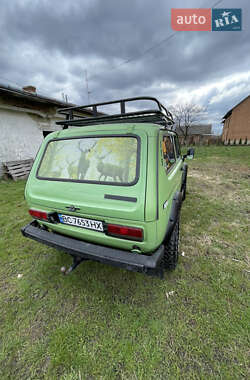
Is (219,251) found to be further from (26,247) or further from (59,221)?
(26,247)

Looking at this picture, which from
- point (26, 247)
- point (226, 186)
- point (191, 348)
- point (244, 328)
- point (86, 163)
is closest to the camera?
point (191, 348)

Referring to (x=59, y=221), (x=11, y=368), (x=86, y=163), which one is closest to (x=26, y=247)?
(x=59, y=221)

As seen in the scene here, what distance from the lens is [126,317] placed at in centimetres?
152

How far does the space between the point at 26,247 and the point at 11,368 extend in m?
1.60

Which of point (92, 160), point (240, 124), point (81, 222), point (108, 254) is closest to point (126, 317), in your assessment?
point (108, 254)

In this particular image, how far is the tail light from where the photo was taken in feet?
4.20

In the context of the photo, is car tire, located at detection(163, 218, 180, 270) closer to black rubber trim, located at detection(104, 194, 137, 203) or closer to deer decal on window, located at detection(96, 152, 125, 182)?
black rubber trim, located at detection(104, 194, 137, 203)

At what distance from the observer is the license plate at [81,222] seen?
145cm

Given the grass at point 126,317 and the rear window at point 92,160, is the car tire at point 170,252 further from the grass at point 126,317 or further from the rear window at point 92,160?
the rear window at point 92,160

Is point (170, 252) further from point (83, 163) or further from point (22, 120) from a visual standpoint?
point (22, 120)

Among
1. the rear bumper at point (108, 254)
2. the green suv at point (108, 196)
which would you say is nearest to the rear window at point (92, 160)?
the green suv at point (108, 196)

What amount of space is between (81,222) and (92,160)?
0.65 metres

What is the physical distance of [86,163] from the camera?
161 cm

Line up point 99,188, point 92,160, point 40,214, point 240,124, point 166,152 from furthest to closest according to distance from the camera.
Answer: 1. point 240,124
2. point 166,152
3. point 40,214
4. point 92,160
5. point 99,188
